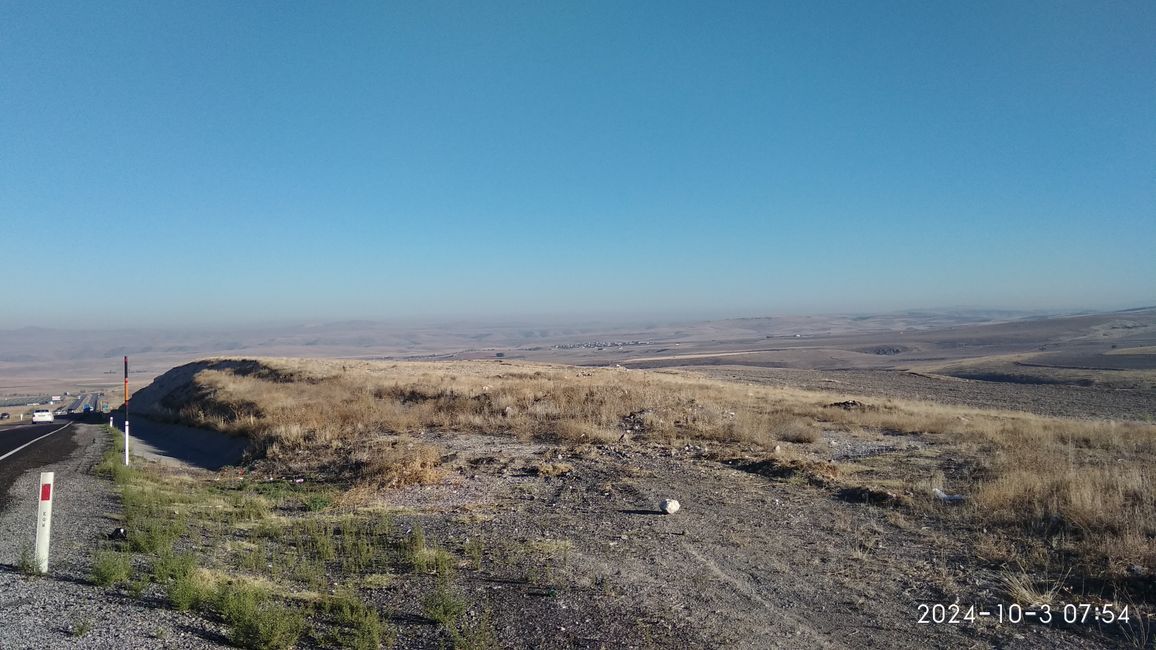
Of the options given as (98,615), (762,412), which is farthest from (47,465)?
(762,412)

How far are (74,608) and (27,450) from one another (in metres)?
14.9

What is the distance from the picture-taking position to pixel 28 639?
500 centimetres

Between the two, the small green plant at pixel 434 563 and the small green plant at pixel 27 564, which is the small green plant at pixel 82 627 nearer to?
the small green plant at pixel 27 564

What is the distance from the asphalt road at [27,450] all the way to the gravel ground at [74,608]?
247cm

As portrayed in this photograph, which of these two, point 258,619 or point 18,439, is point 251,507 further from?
point 18,439

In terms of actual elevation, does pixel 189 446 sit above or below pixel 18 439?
below

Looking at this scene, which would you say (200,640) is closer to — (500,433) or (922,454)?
(500,433)

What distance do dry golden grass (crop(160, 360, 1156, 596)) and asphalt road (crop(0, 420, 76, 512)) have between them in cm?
393

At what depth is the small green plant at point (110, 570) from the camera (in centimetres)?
633

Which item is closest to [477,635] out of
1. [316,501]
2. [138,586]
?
[138,586]

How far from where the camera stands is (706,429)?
16172 mm

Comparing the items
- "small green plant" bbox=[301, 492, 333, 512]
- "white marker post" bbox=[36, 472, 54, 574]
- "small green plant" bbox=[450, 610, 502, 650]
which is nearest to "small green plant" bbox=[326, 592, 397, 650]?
"small green plant" bbox=[450, 610, 502, 650]

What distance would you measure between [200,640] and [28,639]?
123cm

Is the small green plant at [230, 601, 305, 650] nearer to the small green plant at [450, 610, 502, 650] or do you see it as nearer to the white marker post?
the small green plant at [450, 610, 502, 650]
